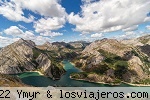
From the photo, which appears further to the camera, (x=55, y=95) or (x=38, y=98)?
(x=55, y=95)

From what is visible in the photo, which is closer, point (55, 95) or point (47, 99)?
point (47, 99)

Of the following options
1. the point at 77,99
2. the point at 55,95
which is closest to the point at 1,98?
the point at 55,95

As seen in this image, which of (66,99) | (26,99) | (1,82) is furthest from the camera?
(1,82)

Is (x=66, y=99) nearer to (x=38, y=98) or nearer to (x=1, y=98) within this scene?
(x=38, y=98)

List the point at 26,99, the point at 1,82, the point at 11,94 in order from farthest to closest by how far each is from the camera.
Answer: the point at 1,82 → the point at 11,94 → the point at 26,99

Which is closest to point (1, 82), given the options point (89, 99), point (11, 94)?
point (11, 94)

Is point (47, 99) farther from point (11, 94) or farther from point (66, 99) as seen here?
point (11, 94)

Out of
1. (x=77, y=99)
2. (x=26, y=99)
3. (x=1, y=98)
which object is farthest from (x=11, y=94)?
(x=77, y=99)
